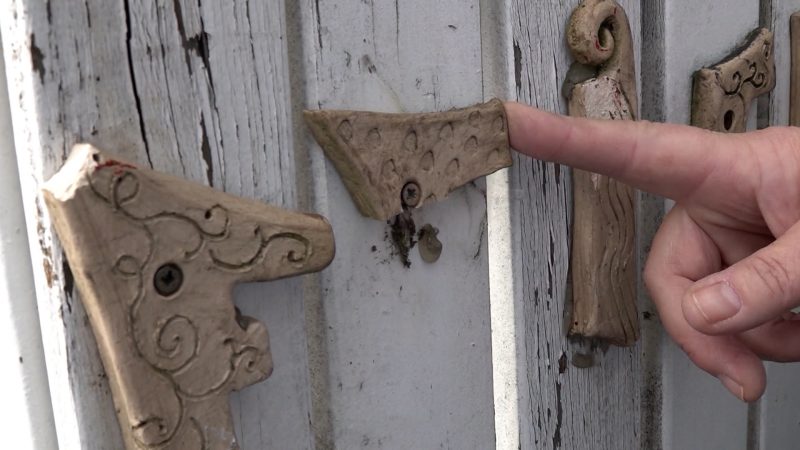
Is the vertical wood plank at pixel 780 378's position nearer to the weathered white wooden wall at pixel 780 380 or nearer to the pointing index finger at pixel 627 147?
the weathered white wooden wall at pixel 780 380

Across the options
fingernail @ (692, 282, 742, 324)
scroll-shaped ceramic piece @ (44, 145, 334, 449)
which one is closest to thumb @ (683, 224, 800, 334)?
fingernail @ (692, 282, 742, 324)

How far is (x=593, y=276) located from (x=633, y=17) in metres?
0.27

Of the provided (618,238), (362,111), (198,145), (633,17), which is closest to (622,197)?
(618,238)

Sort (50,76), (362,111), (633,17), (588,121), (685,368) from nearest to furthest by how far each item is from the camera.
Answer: (50,76) < (362,111) < (588,121) < (633,17) < (685,368)

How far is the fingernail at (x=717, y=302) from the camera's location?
0.64m

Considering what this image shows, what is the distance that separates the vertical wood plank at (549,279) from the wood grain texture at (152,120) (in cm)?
25

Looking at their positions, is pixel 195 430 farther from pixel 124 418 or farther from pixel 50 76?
pixel 50 76

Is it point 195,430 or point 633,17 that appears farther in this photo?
point 633,17

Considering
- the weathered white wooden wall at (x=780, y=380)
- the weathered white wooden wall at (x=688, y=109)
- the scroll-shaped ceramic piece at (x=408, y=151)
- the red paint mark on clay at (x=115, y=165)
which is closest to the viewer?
the red paint mark on clay at (x=115, y=165)

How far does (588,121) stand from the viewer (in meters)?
0.72

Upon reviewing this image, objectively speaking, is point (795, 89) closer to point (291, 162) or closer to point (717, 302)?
point (717, 302)

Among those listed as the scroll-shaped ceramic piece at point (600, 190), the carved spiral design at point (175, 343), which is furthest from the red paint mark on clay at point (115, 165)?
the scroll-shaped ceramic piece at point (600, 190)

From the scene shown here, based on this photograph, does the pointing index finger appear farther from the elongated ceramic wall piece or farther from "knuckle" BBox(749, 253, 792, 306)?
the elongated ceramic wall piece

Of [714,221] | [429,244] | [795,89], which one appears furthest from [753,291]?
[795,89]
